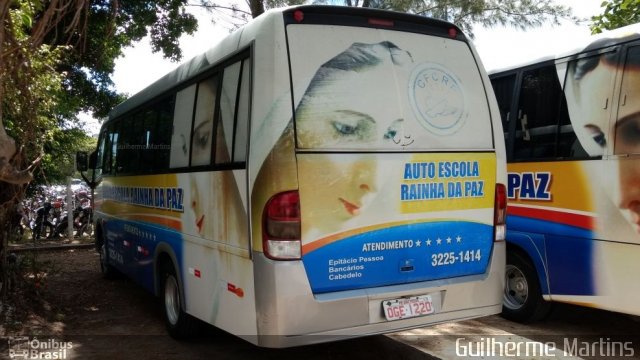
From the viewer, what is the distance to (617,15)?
7.46 meters

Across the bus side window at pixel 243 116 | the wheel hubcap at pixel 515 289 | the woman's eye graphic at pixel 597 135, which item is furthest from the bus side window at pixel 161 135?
the woman's eye graphic at pixel 597 135

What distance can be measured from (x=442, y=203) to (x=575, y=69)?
7.22 ft

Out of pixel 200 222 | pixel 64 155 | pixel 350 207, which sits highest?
pixel 64 155

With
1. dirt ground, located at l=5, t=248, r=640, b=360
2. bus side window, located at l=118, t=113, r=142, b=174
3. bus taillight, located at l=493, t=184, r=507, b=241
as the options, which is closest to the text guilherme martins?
dirt ground, located at l=5, t=248, r=640, b=360

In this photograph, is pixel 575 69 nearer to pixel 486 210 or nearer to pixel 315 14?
pixel 486 210

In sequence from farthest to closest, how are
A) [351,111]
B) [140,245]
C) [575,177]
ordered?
1. [140,245]
2. [575,177]
3. [351,111]

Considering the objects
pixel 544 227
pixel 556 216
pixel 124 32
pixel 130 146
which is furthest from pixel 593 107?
pixel 124 32

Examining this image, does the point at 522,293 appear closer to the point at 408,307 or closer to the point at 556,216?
the point at 556,216

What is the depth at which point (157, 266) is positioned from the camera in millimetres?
5551

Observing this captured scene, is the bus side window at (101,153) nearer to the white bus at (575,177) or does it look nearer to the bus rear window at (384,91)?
the bus rear window at (384,91)

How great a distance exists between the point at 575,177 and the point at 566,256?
72 cm

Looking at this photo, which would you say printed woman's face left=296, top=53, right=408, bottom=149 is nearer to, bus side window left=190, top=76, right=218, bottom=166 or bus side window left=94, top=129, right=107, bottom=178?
bus side window left=190, top=76, right=218, bottom=166

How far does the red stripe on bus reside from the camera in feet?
15.3

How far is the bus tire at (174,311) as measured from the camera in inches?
195
